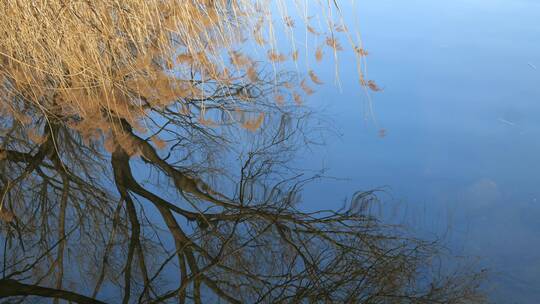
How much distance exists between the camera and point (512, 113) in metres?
2.98

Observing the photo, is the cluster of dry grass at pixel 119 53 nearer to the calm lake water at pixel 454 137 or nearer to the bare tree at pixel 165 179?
the bare tree at pixel 165 179

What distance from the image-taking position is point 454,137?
9.10 feet

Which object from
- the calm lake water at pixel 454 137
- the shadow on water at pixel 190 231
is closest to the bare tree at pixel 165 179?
the shadow on water at pixel 190 231

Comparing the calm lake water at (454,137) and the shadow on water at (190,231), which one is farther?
the calm lake water at (454,137)

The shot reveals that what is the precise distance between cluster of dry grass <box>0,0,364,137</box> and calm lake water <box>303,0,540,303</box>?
47cm

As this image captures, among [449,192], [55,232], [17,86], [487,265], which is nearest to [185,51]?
[17,86]

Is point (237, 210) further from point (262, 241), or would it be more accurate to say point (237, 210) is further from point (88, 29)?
point (88, 29)

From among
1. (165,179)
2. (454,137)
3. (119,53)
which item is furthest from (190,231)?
(454,137)

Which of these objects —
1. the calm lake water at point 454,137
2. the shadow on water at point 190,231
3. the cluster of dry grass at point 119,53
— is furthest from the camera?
the cluster of dry grass at point 119,53

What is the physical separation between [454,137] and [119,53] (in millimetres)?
1249

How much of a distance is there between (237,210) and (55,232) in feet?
1.71

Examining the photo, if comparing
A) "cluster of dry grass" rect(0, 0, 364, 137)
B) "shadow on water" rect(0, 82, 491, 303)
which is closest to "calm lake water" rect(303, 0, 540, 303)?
"shadow on water" rect(0, 82, 491, 303)

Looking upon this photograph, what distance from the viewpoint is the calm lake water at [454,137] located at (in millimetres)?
2172

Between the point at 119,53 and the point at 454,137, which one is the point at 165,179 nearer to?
the point at 119,53
